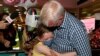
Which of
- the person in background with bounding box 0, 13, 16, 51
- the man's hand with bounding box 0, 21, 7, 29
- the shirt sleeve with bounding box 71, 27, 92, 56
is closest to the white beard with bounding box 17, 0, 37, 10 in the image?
the person in background with bounding box 0, 13, 16, 51

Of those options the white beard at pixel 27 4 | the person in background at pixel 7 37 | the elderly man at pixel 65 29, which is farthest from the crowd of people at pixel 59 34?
the white beard at pixel 27 4

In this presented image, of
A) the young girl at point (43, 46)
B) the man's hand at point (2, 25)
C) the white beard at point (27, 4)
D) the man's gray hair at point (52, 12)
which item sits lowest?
the young girl at point (43, 46)

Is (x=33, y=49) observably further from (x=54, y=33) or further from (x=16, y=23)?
(x=16, y=23)

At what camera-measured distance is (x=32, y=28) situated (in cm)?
392

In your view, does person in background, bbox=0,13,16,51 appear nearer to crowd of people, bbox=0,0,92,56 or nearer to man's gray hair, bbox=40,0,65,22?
crowd of people, bbox=0,0,92,56

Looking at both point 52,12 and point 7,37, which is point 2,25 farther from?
point 52,12

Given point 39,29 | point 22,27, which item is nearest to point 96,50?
point 22,27

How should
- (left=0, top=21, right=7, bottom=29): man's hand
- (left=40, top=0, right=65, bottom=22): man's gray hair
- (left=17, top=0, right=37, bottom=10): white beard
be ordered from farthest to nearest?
(left=17, top=0, right=37, bottom=10): white beard → (left=0, top=21, right=7, bottom=29): man's hand → (left=40, top=0, right=65, bottom=22): man's gray hair

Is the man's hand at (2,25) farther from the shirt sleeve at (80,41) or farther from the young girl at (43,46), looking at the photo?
the shirt sleeve at (80,41)

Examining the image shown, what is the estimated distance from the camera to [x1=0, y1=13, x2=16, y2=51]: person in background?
4371 millimetres

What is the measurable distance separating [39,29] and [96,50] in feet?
4.92

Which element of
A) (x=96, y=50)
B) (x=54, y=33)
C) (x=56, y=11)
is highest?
(x=56, y=11)

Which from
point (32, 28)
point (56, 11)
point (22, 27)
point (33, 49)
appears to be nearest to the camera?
point (56, 11)

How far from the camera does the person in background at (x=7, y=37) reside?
4.37 metres
